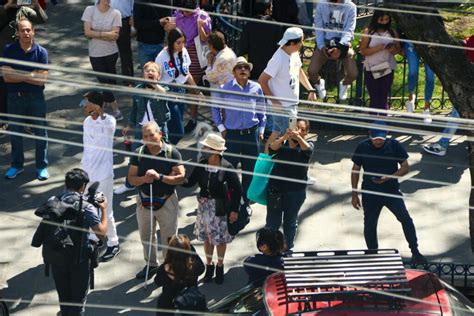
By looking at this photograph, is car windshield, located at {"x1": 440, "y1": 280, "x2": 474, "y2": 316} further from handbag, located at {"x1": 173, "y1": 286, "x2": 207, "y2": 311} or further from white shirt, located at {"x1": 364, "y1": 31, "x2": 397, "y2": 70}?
white shirt, located at {"x1": 364, "y1": 31, "x2": 397, "y2": 70}

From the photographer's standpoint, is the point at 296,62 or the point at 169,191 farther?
the point at 296,62

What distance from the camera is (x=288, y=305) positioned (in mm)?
8227

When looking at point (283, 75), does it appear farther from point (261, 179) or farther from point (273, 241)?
point (273, 241)

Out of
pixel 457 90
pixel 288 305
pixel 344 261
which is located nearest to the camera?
pixel 288 305

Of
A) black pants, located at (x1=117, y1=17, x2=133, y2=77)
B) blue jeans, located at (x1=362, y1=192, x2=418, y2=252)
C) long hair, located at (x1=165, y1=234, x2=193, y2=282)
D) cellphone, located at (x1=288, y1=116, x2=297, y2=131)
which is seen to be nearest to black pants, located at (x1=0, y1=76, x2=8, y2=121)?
black pants, located at (x1=117, y1=17, x2=133, y2=77)

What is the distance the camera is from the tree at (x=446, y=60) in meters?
10.3

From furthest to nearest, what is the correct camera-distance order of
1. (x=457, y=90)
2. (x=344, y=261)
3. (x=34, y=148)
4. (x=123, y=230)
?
(x=34, y=148), (x=123, y=230), (x=457, y=90), (x=344, y=261)

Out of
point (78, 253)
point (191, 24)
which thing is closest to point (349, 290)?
point (78, 253)

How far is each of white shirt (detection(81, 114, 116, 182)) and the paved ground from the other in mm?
241

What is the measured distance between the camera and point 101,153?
37.1 feet

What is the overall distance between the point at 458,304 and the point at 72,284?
11.1 feet

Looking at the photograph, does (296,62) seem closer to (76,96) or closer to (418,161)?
(418,161)

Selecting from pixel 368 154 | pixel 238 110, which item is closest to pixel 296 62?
pixel 238 110

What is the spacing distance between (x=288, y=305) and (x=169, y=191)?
2891 mm
